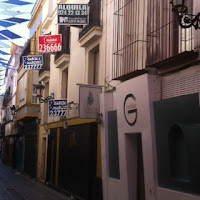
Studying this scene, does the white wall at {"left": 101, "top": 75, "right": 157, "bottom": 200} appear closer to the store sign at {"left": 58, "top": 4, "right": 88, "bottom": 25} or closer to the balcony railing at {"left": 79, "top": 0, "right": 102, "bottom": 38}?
the balcony railing at {"left": 79, "top": 0, "right": 102, "bottom": 38}

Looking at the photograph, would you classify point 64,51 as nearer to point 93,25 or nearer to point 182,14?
point 93,25

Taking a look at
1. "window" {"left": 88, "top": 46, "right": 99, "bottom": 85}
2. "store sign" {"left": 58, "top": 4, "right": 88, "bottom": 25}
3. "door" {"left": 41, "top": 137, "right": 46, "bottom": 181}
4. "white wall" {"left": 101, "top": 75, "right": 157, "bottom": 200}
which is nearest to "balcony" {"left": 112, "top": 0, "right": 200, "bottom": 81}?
"white wall" {"left": 101, "top": 75, "right": 157, "bottom": 200}

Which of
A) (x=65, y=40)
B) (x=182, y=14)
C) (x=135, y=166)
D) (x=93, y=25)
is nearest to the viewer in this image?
(x=182, y=14)

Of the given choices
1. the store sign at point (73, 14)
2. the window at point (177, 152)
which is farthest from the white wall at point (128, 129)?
the store sign at point (73, 14)

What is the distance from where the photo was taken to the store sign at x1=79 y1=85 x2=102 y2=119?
11250 mm

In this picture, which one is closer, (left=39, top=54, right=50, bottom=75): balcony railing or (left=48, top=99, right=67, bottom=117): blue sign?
(left=48, top=99, right=67, bottom=117): blue sign

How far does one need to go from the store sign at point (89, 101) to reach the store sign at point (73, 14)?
2.45m

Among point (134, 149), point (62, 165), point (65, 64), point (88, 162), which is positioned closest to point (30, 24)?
point (65, 64)

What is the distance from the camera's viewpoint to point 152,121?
813cm

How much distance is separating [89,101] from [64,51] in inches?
209

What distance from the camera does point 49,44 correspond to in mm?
16250

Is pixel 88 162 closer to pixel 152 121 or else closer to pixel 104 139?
pixel 104 139

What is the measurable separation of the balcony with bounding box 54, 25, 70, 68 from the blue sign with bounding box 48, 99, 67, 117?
1865 mm

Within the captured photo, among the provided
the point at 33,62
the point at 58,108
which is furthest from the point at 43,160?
the point at 58,108
